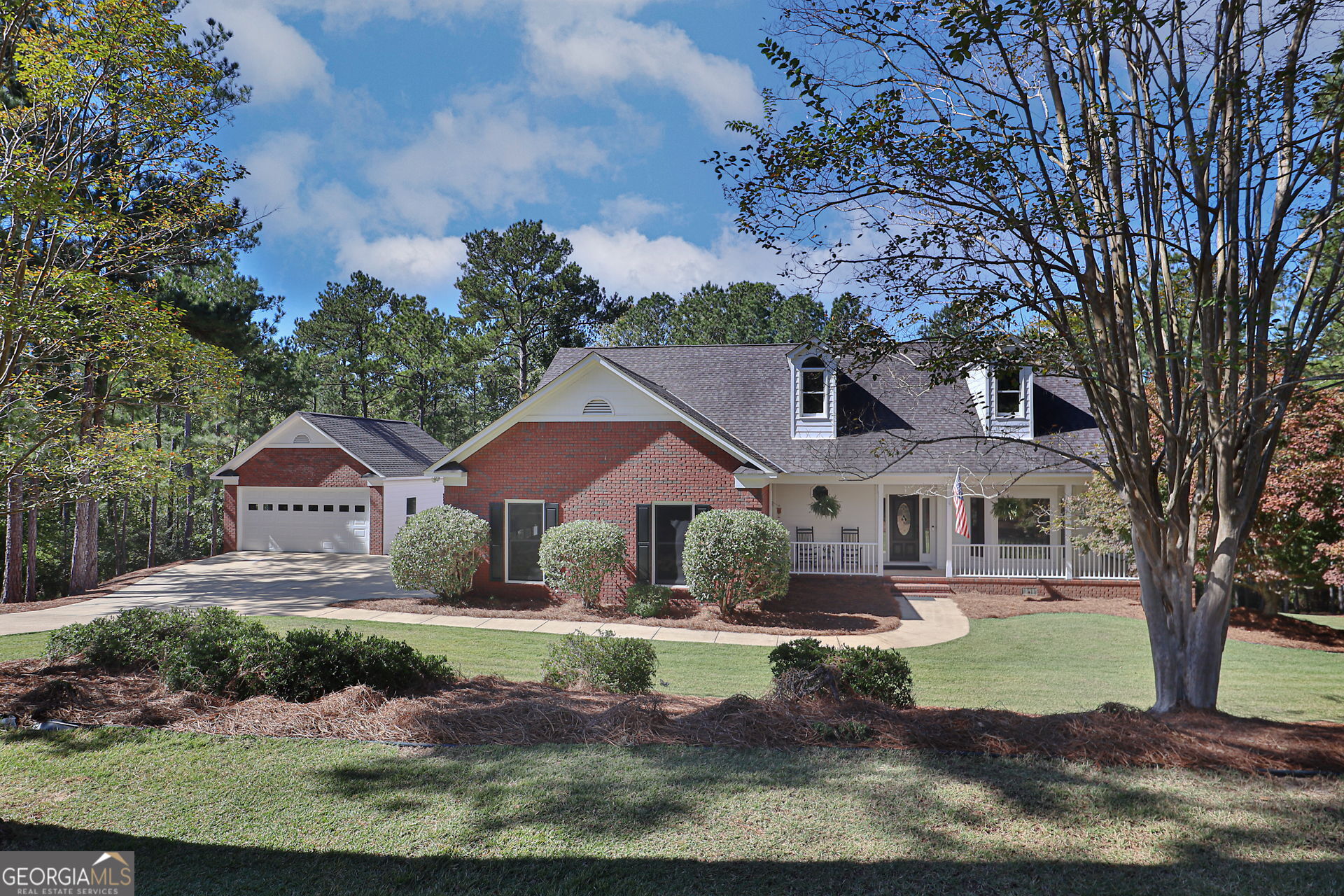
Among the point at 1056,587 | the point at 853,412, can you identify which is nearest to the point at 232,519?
the point at 853,412

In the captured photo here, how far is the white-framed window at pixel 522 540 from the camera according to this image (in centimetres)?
1631

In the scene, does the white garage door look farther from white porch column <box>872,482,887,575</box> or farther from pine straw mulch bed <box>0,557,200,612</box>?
white porch column <box>872,482,887,575</box>

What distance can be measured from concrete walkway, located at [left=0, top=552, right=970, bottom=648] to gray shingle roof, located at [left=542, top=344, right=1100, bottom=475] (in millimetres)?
3700

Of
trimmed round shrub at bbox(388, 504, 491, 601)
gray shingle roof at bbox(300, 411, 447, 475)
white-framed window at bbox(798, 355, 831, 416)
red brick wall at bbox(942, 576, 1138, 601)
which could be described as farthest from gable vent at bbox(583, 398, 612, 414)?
gray shingle roof at bbox(300, 411, 447, 475)

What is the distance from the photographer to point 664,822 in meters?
4.12

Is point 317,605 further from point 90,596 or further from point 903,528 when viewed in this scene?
point 903,528

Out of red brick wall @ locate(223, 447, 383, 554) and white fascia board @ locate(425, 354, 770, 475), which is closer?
white fascia board @ locate(425, 354, 770, 475)

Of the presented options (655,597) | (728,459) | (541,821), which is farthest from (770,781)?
(728,459)

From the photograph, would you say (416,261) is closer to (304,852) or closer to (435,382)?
(435,382)

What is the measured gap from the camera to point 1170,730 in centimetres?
534

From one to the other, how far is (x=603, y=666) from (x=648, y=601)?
6889 millimetres

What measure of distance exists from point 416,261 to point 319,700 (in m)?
34.2

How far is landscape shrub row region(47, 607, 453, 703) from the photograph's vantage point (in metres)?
6.63

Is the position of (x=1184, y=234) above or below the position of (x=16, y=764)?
above
